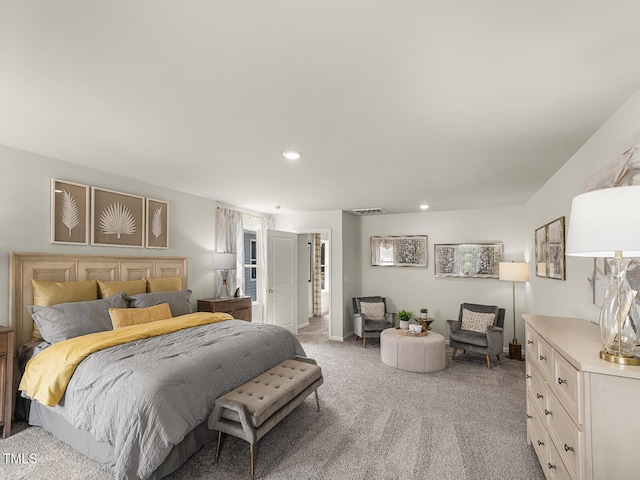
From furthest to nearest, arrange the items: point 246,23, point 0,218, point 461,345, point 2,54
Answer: point 461,345, point 0,218, point 2,54, point 246,23

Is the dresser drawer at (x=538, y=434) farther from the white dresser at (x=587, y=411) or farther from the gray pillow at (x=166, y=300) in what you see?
the gray pillow at (x=166, y=300)

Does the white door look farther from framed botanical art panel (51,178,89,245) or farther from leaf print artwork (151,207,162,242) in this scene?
framed botanical art panel (51,178,89,245)

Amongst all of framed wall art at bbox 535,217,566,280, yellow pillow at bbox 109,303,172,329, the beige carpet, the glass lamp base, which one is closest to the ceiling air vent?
framed wall art at bbox 535,217,566,280

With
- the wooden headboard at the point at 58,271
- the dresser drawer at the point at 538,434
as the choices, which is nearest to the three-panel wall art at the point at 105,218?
the wooden headboard at the point at 58,271

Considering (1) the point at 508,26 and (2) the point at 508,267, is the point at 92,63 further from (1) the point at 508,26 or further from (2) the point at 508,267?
(2) the point at 508,267

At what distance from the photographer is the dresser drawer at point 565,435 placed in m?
1.46

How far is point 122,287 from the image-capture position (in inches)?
142

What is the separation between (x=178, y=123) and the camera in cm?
230

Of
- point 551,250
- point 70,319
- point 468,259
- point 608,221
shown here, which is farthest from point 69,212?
point 468,259

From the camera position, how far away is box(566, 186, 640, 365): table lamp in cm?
128

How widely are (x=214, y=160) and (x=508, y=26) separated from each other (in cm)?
259

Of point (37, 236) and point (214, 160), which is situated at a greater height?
point (214, 160)

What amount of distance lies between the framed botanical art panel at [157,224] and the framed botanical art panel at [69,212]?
735mm

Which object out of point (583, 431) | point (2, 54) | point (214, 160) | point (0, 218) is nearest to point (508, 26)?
point (583, 431)
